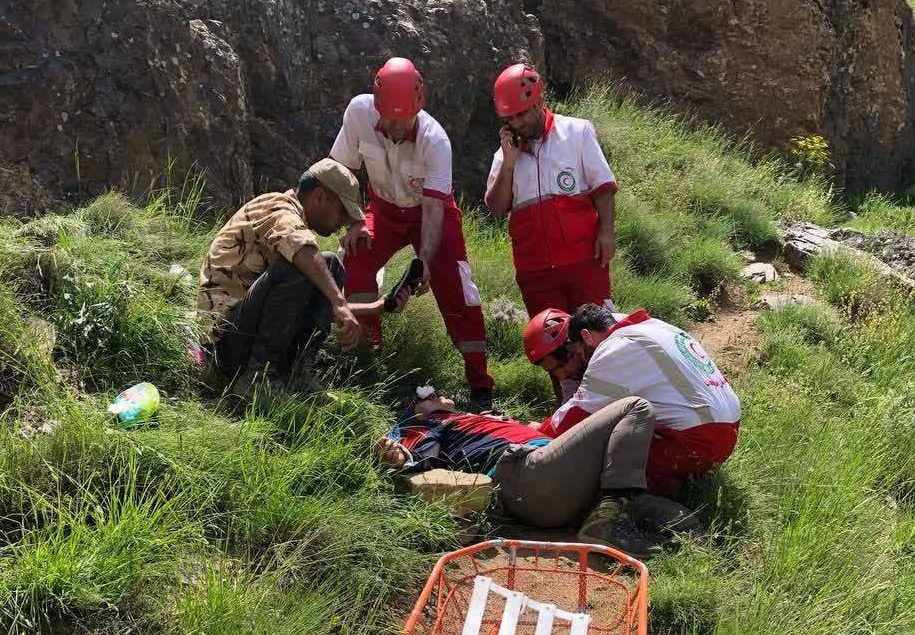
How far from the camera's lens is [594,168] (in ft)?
19.1

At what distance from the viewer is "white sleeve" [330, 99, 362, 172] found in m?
5.88

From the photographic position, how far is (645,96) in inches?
429

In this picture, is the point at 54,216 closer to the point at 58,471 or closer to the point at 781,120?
the point at 58,471

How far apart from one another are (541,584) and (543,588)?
0.03 meters

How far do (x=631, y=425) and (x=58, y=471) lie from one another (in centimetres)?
229

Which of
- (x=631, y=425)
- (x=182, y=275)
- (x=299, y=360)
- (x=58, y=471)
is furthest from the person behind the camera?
(x=182, y=275)

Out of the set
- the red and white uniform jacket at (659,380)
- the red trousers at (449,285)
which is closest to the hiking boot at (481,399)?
the red trousers at (449,285)

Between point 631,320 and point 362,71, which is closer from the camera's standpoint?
point 631,320

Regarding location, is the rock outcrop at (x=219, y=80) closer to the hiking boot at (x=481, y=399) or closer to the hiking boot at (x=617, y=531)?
the hiking boot at (x=481, y=399)

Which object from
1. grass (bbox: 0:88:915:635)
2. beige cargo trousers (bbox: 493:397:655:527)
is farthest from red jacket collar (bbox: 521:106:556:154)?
beige cargo trousers (bbox: 493:397:655:527)

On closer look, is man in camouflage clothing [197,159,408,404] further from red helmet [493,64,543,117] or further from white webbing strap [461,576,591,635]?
white webbing strap [461,576,591,635]

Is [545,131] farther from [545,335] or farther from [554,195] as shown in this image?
[545,335]

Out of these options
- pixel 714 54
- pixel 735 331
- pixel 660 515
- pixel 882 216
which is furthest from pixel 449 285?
pixel 882 216

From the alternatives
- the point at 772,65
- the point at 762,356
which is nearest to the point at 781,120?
the point at 772,65
